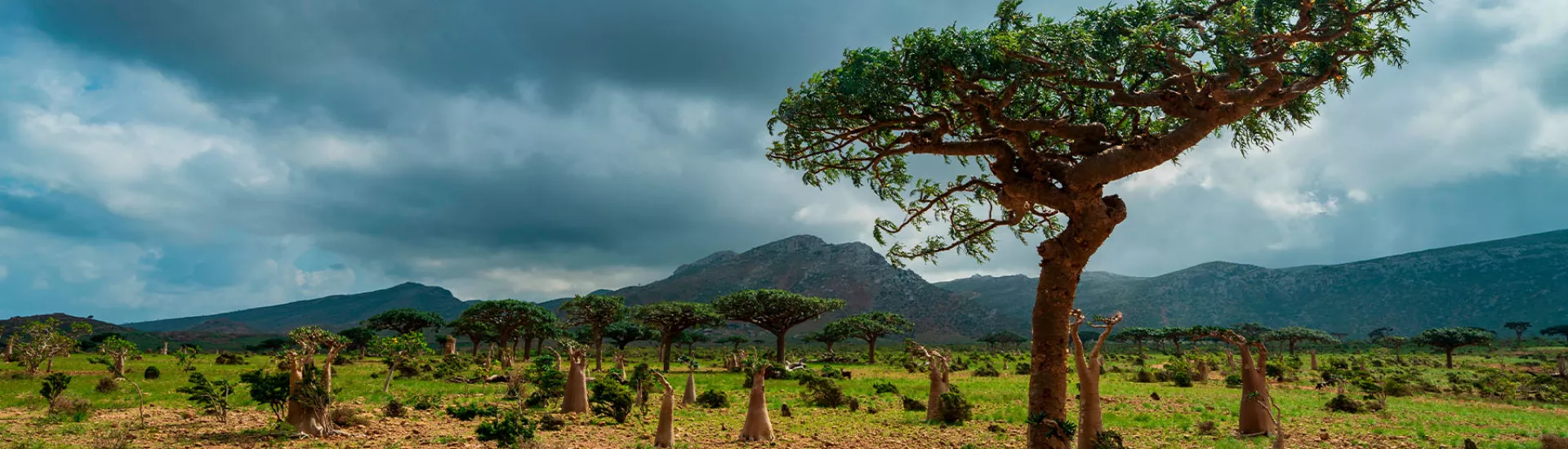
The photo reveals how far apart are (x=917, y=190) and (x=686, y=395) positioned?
1165 centimetres

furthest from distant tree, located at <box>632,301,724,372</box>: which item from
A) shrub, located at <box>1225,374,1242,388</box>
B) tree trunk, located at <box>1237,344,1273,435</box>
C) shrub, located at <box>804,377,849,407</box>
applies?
tree trunk, located at <box>1237,344,1273,435</box>

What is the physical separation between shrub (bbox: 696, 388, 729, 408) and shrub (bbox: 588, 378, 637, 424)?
4.52 m

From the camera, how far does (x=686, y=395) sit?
2203 centimetres

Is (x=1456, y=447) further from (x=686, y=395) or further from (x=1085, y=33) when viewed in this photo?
(x=686, y=395)

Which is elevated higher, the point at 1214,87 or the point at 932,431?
the point at 1214,87

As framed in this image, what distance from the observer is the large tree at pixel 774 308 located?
5588cm

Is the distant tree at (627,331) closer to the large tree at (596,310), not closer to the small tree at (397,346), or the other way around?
the large tree at (596,310)

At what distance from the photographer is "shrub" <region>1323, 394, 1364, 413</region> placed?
2031 centimetres

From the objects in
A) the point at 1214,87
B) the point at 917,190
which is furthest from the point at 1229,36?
the point at 917,190

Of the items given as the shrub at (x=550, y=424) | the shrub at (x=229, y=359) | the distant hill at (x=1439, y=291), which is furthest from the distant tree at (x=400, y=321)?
the distant hill at (x=1439, y=291)

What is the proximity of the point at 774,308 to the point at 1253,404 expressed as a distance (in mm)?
43632

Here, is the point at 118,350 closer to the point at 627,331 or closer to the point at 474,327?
the point at 474,327

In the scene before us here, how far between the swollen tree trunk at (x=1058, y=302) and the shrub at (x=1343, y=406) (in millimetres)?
16304

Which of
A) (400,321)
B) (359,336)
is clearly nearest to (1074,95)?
(400,321)
